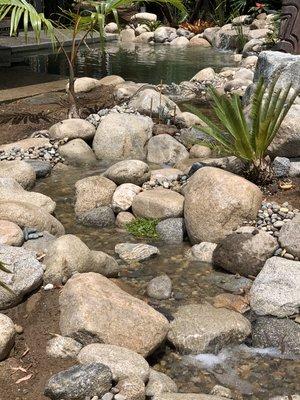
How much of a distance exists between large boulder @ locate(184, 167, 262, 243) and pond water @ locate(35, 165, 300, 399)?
0.26 meters

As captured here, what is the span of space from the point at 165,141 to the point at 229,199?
222 centimetres

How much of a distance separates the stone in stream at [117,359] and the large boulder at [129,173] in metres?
2.78

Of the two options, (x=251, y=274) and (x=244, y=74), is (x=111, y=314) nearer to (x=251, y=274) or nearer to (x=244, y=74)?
(x=251, y=274)

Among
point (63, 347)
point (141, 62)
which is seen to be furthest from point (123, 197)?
point (141, 62)

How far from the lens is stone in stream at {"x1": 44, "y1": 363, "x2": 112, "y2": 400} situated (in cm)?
286

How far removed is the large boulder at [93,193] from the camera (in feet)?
18.0

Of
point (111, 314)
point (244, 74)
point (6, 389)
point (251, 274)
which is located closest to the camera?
point (6, 389)

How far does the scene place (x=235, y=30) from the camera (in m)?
15.8

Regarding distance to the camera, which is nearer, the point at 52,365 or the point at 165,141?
the point at 52,365

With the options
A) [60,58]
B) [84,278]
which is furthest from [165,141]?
[60,58]

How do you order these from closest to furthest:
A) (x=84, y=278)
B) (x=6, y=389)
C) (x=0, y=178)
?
(x=6, y=389)
(x=84, y=278)
(x=0, y=178)

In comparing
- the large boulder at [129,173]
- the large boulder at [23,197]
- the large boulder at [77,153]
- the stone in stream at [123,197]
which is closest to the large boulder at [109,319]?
the large boulder at [23,197]

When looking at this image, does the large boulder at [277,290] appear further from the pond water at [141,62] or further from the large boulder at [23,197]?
the pond water at [141,62]

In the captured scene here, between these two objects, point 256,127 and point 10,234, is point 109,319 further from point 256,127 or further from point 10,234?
point 256,127
